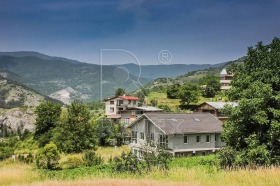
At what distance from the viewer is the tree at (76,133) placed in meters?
40.0

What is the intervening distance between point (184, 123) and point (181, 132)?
226 cm

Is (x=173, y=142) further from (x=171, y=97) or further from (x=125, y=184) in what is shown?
(x=171, y=97)

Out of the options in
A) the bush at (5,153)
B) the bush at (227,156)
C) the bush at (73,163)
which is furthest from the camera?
the bush at (5,153)

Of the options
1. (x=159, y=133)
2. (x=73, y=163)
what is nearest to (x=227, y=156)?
(x=73, y=163)

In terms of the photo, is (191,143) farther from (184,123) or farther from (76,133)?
(76,133)

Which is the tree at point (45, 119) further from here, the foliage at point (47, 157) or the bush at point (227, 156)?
the bush at point (227, 156)

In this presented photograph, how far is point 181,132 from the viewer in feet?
117

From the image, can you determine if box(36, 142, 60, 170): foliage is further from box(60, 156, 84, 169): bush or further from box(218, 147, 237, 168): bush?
box(218, 147, 237, 168): bush

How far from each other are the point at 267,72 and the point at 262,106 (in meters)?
1.96

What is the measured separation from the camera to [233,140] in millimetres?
20031

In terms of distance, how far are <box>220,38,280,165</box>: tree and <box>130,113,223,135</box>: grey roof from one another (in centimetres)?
1541

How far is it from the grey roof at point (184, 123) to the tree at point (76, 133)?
559 centimetres

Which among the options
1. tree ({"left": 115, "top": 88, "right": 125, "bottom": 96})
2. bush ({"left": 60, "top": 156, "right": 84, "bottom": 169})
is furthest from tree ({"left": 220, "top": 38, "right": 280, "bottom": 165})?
tree ({"left": 115, "top": 88, "right": 125, "bottom": 96})

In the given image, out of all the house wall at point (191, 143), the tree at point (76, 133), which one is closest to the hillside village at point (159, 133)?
the tree at point (76, 133)
